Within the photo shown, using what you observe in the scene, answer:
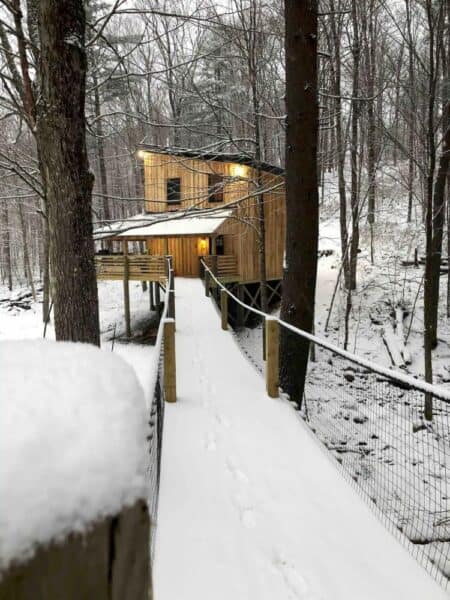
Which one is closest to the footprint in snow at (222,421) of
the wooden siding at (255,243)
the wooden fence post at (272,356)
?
the wooden fence post at (272,356)

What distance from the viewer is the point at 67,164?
10.9 feet

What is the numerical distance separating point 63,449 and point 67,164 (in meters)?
3.44

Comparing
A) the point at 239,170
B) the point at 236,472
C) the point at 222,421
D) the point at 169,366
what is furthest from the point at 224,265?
the point at 236,472

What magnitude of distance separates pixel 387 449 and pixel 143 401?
8.70m

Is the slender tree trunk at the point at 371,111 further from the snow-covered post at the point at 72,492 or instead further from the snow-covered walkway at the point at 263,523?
the snow-covered post at the point at 72,492

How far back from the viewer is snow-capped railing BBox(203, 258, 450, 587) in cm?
441

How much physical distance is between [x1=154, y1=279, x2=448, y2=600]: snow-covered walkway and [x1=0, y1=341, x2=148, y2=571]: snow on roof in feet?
6.38

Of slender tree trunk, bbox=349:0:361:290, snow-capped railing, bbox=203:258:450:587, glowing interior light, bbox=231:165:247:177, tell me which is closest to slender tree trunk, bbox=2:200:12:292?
glowing interior light, bbox=231:165:247:177

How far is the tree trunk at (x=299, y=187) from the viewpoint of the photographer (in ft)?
16.2

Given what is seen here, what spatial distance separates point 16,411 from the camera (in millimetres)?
478

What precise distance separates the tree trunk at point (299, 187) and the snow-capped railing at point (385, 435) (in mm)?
354

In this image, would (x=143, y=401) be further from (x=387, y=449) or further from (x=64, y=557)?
(x=387, y=449)

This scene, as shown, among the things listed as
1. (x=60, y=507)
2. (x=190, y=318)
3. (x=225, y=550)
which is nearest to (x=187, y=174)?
(x=190, y=318)

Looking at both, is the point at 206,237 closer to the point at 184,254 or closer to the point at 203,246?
the point at 203,246
